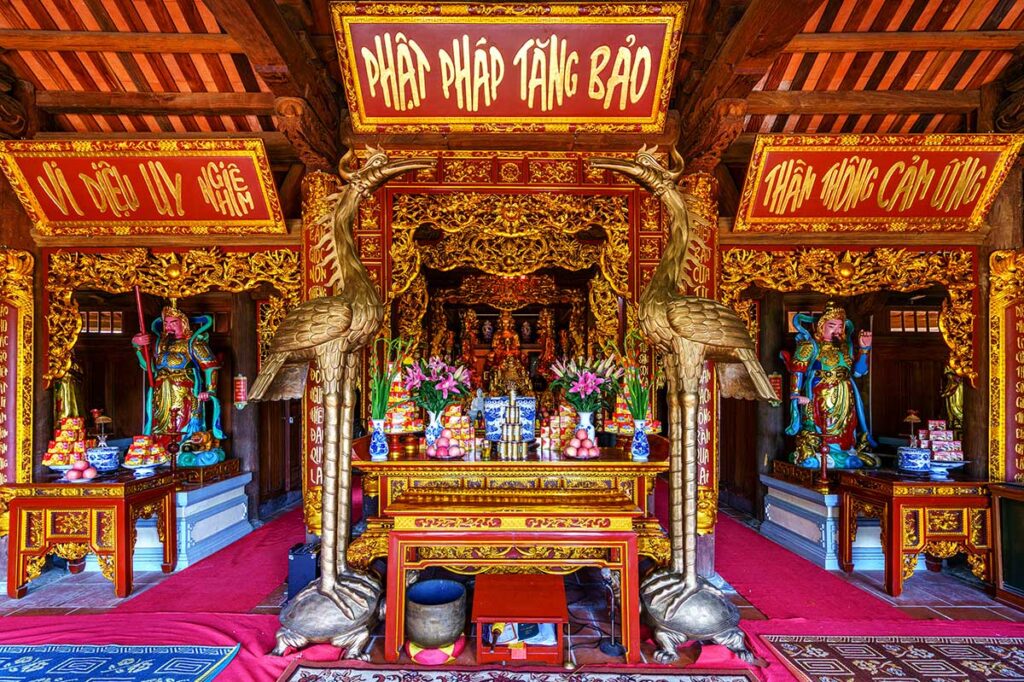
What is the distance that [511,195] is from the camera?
393 cm

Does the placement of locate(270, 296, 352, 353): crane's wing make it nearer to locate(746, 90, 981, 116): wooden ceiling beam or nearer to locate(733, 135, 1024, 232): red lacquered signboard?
locate(733, 135, 1024, 232): red lacquered signboard

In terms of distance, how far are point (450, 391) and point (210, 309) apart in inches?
151

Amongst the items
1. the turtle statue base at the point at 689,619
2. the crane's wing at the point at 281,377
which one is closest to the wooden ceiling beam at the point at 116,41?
the crane's wing at the point at 281,377

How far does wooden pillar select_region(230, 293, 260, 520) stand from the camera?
18.2 feet

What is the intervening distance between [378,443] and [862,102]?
4586mm

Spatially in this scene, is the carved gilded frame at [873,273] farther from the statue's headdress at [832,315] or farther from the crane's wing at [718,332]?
the crane's wing at [718,332]

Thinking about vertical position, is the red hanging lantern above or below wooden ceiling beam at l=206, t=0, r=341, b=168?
below

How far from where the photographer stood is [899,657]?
2857mm

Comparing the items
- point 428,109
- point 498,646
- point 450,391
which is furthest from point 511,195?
point 498,646

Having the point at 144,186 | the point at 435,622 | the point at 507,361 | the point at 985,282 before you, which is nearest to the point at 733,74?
the point at 985,282

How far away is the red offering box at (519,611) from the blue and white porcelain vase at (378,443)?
115cm

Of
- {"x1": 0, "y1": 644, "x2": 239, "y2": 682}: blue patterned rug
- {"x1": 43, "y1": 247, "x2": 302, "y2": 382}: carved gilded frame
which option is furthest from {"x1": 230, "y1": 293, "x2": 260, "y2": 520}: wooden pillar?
{"x1": 0, "y1": 644, "x2": 239, "y2": 682}: blue patterned rug

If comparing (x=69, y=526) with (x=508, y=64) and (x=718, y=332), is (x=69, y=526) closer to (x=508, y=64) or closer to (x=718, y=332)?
(x=508, y=64)

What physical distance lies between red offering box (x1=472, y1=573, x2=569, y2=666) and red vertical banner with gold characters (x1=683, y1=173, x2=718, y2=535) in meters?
1.50
